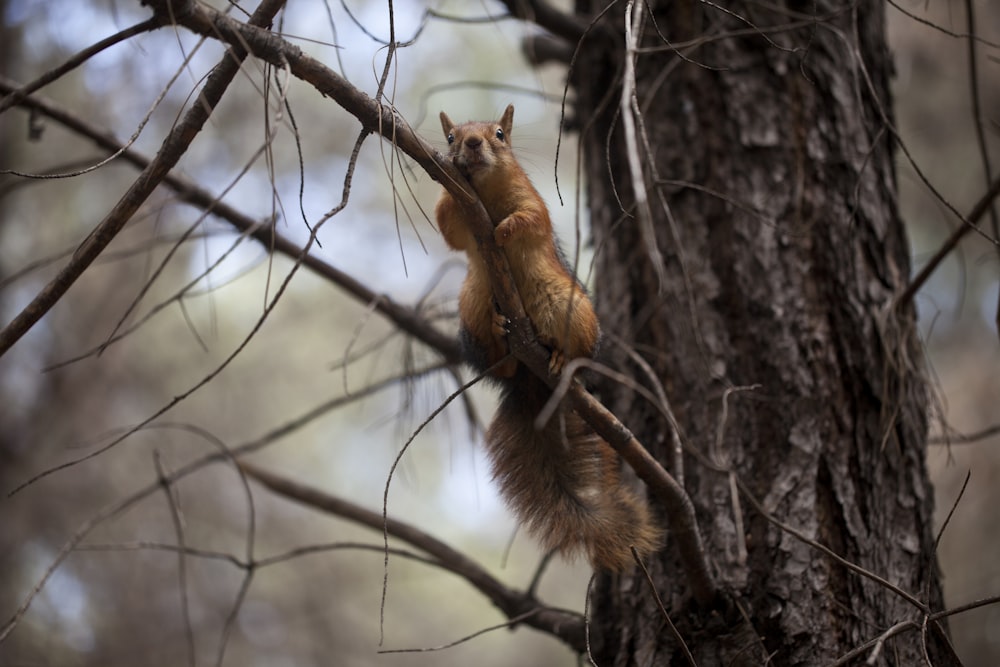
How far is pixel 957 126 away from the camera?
4477 millimetres

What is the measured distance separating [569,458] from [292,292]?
417 centimetres

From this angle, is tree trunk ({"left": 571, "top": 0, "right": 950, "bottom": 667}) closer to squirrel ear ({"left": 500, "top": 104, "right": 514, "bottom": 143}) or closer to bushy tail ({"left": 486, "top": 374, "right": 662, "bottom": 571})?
bushy tail ({"left": 486, "top": 374, "right": 662, "bottom": 571})

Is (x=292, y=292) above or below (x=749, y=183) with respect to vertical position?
above

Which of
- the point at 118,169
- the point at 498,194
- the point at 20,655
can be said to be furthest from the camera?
the point at 118,169

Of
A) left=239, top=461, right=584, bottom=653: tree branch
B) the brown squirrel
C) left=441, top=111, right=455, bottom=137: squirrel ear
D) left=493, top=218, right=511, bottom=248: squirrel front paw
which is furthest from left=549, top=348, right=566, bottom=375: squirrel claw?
left=441, top=111, right=455, bottom=137: squirrel ear

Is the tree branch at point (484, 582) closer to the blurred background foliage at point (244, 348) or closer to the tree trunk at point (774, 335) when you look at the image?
the tree trunk at point (774, 335)

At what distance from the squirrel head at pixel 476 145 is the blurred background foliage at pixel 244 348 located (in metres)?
1.09

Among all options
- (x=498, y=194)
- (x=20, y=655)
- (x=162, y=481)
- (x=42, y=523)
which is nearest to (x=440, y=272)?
(x=498, y=194)

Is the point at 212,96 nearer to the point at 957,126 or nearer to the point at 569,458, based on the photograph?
the point at 569,458

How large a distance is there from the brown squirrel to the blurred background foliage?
48.8 inches

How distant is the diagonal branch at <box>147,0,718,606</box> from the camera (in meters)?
1.29

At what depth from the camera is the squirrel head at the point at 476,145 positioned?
199 cm

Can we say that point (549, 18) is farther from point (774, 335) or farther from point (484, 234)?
point (484, 234)

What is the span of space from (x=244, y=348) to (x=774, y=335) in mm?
2390
